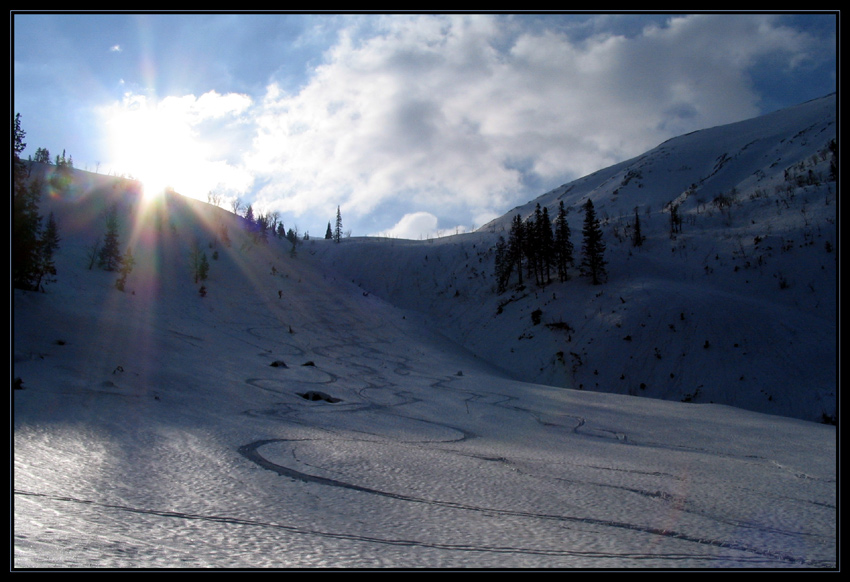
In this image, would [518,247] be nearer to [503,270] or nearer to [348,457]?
[503,270]

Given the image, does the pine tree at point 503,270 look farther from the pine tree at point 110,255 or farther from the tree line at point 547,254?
the pine tree at point 110,255

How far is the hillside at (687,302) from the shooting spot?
20.2 metres

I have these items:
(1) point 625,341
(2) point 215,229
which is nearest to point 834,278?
(1) point 625,341

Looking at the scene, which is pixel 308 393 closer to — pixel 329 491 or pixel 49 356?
pixel 49 356

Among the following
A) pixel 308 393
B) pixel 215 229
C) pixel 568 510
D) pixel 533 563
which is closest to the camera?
pixel 533 563

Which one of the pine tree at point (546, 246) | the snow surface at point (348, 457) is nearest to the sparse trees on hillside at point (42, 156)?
the snow surface at point (348, 457)

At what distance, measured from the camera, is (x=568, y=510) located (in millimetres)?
2623

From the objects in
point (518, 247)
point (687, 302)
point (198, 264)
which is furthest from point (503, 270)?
point (198, 264)

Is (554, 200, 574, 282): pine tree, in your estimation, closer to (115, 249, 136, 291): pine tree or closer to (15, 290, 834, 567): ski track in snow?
(115, 249, 136, 291): pine tree

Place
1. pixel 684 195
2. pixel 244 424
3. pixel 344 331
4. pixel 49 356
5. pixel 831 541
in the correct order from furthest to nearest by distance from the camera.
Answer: pixel 684 195, pixel 344 331, pixel 49 356, pixel 244 424, pixel 831 541

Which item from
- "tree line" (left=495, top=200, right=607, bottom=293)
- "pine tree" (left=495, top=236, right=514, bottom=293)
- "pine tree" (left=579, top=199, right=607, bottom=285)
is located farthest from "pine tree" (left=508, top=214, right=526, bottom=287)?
"pine tree" (left=579, top=199, right=607, bottom=285)

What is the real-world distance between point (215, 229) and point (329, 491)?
30.7m

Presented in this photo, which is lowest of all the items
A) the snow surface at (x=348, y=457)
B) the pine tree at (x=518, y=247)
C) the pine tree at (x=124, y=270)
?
the snow surface at (x=348, y=457)

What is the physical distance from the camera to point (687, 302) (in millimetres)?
24531
